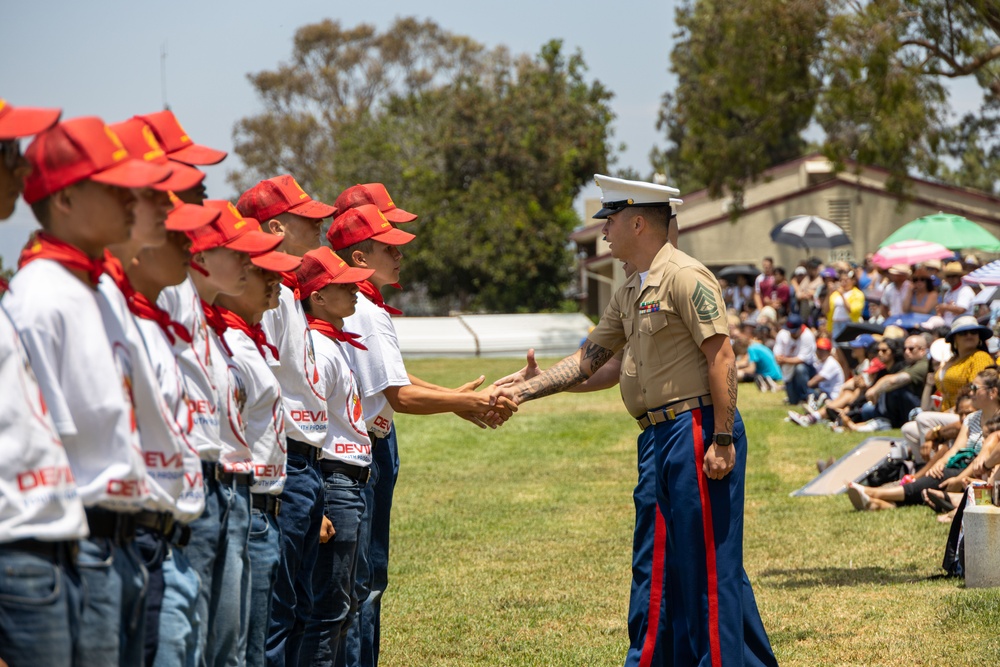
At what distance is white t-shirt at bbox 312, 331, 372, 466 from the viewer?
5195 millimetres

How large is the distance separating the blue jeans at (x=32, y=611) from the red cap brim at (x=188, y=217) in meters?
1.06

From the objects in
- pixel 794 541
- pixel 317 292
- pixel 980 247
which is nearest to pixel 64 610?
pixel 317 292

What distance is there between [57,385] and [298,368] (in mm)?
1957

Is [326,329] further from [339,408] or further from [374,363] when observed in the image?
[374,363]

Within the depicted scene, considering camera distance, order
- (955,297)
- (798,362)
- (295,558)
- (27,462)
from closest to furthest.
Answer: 1. (27,462)
2. (295,558)
3. (955,297)
4. (798,362)

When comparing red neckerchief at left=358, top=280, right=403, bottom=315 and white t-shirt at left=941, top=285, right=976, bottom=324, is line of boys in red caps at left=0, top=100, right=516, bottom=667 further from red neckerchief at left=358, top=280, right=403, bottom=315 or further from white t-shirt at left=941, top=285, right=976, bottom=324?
white t-shirt at left=941, top=285, right=976, bottom=324

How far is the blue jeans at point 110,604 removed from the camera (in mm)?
3049

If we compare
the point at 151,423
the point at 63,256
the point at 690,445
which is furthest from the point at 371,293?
the point at 63,256

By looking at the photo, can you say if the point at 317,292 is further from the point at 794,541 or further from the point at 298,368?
the point at 794,541

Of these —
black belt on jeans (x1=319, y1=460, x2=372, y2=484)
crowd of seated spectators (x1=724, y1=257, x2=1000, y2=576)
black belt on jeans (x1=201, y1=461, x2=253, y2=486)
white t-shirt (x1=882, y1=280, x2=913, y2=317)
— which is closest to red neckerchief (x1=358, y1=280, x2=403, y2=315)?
black belt on jeans (x1=319, y1=460, x2=372, y2=484)

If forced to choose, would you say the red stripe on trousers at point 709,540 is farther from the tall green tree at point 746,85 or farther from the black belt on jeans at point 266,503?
the tall green tree at point 746,85

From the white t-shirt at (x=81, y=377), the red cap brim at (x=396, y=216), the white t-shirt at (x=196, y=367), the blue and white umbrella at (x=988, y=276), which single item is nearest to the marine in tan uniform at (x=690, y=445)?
the red cap brim at (x=396, y=216)

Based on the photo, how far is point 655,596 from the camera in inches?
223

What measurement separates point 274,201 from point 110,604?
258 centimetres
